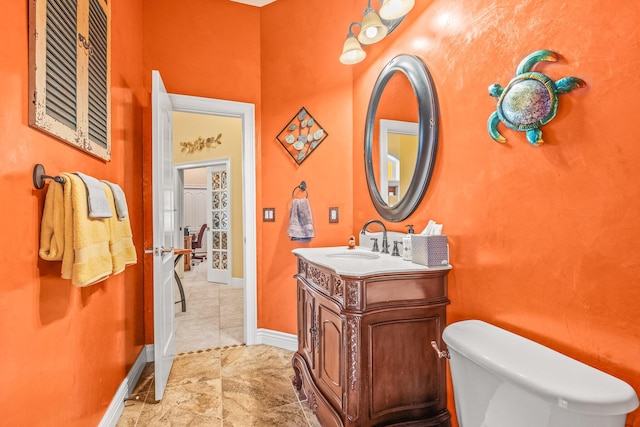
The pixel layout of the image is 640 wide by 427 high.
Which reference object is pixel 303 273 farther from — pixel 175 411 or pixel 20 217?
pixel 20 217

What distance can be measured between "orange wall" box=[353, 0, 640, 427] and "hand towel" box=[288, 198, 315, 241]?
1180mm

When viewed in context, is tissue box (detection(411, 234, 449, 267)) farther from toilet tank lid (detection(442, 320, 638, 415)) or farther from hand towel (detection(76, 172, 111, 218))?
hand towel (detection(76, 172, 111, 218))

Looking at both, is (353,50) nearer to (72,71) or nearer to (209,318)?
(72,71)

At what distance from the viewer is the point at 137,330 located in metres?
2.36

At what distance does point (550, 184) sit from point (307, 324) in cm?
149

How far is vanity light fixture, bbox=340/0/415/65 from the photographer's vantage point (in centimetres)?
157

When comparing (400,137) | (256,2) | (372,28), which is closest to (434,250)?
(400,137)

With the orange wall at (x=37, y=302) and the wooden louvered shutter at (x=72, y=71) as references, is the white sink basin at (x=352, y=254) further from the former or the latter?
the wooden louvered shutter at (x=72, y=71)

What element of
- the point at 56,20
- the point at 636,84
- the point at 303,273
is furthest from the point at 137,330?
the point at 636,84

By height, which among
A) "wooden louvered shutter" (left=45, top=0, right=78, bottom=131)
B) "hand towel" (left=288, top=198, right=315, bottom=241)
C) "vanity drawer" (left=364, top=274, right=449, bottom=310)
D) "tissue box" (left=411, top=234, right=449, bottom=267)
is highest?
"wooden louvered shutter" (left=45, top=0, right=78, bottom=131)

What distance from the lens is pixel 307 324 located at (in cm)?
194

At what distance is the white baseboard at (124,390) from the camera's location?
167cm

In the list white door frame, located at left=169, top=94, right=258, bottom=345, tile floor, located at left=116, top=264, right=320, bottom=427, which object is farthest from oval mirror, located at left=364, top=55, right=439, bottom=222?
tile floor, located at left=116, top=264, right=320, bottom=427

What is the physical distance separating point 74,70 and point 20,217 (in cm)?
69
